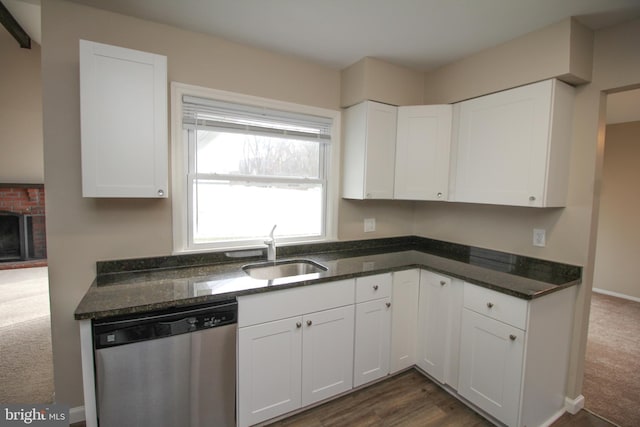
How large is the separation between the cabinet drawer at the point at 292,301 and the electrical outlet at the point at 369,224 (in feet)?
2.97

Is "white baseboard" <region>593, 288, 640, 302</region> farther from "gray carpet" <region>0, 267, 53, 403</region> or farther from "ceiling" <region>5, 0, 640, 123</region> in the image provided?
"gray carpet" <region>0, 267, 53, 403</region>

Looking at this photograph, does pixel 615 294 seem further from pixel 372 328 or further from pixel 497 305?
pixel 372 328

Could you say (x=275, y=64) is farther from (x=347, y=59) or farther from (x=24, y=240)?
(x=24, y=240)

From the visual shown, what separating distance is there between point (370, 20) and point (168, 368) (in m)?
2.24

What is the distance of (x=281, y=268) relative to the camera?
2.29 meters

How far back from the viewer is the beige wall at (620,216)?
12.8 ft

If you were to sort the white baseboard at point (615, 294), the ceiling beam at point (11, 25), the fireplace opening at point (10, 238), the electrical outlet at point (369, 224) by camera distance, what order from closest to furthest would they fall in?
the ceiling beam at point (11, 25), the electrical outlet at point (369, 224), the white baseboard at point (615, 294), the fireplace opening at point (10, 238)

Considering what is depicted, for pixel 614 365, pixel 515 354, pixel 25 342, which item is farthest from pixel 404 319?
pixel 25 342

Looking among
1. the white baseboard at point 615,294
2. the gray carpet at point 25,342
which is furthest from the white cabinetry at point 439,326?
the white baseboard at point 615,294

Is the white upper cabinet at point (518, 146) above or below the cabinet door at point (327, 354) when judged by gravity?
above

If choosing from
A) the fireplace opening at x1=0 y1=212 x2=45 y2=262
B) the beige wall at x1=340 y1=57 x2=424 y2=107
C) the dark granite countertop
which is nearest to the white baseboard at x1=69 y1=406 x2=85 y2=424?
Answer: the dark granite countertop

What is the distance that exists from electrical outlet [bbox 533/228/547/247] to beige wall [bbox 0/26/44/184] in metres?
6.70

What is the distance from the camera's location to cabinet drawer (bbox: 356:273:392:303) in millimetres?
2012

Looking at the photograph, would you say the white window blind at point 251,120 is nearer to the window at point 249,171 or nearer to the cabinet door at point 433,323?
the window at point 249,171
